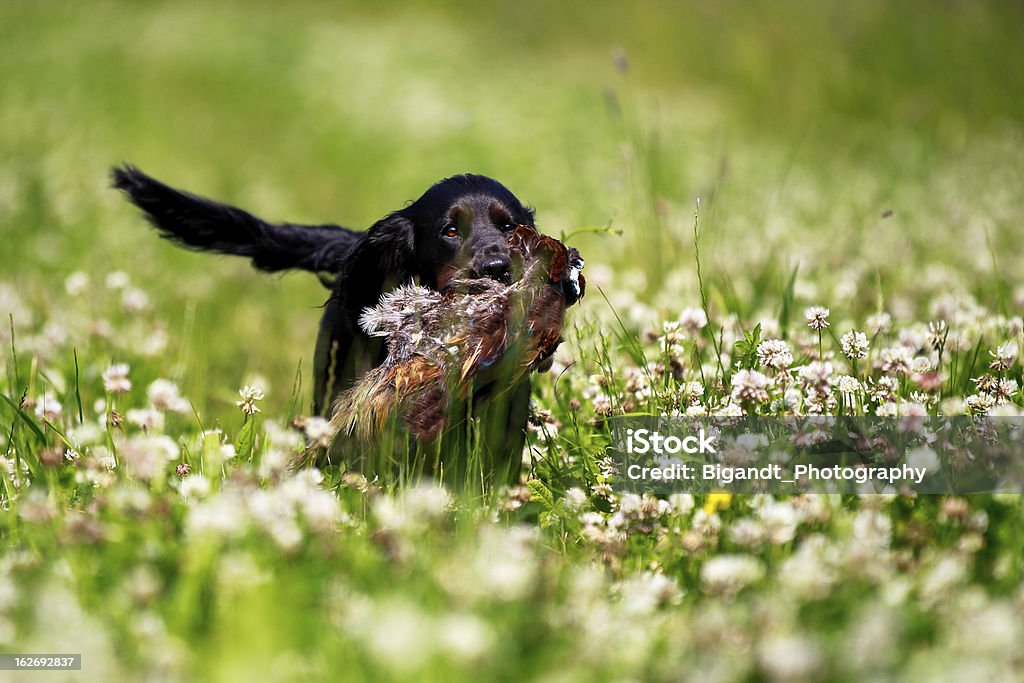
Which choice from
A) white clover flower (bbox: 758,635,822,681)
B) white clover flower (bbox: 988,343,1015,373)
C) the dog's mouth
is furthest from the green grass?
the dog's mouth

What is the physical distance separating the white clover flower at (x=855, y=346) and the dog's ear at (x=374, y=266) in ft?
5.49

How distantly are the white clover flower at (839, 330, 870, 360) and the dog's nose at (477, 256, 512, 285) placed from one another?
114cm

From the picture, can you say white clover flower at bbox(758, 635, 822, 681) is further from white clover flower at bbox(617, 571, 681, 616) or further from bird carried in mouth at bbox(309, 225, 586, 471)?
bird carried in mouth at bbox(309, 225, 586, 471)

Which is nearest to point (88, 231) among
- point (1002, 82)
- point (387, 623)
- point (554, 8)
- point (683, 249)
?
point (683, 249)

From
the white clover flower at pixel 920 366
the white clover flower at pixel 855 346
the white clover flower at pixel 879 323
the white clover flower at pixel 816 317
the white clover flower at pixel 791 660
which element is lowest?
the white clover flower at pixel 791 660

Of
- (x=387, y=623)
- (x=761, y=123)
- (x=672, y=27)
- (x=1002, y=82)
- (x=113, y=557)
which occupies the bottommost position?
(x=387, y=623)

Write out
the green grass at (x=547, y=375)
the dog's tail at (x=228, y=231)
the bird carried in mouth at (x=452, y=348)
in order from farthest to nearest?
the dog's tail at (x=228, y=231) → the bird carried in mouth at (x=452, y=348) → the green grass at (x=547, y=375)

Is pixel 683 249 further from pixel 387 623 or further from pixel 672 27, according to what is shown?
pixel 672 27

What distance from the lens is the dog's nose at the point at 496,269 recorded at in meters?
3.55

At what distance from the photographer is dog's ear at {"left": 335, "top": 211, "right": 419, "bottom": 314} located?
3979 millimetres

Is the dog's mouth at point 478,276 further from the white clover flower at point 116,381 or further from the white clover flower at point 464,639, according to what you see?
the white clover flower at point 464,639

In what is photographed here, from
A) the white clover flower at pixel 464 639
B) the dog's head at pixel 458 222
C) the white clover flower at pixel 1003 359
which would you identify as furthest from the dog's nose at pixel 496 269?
the white clover flower at pixel 464 639

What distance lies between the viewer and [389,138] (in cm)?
1180

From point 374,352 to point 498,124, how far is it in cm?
842
